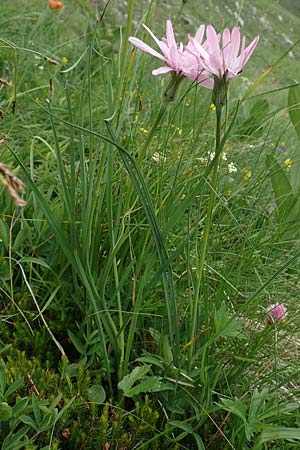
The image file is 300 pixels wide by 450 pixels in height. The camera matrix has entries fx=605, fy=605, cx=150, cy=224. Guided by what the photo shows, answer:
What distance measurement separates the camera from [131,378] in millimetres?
955

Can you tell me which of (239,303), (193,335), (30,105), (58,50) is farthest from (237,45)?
(58,50)

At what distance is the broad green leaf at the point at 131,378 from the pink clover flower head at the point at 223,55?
46 centimetres

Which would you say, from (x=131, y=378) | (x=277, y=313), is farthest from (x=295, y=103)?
(x=131, y=378)

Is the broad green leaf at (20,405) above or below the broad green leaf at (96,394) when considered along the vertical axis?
above

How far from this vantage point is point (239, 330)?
1052 mm

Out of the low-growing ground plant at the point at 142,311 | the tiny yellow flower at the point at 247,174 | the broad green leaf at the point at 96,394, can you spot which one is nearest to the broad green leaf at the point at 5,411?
the low-growing ground plant at the point at 142,311

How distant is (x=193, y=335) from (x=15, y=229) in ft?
1.57

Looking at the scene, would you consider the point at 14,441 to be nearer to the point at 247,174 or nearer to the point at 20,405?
the point at 20,405

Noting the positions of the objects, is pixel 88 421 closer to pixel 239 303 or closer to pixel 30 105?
pixel 239 303

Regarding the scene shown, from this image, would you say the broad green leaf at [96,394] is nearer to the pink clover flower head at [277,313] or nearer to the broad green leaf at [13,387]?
the broad green leaf at [13,387]

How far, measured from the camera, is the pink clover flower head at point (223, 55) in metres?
0.81

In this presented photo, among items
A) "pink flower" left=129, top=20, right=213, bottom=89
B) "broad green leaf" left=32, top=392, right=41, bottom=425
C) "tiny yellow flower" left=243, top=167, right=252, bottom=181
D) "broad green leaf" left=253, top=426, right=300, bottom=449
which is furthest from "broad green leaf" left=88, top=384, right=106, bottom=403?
"tiny yellow flower" left=243, top=167, right=252, bottom=181

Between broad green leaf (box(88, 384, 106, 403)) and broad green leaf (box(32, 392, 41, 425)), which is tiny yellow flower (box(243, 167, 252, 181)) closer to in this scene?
broad green leaf (box(88, 384, 106, 403))

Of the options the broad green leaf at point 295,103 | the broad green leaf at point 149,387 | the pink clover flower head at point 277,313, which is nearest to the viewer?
the broad green leaf at point 149,387
